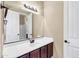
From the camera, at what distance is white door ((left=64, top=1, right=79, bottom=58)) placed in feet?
8.30

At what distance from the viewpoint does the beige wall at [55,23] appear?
10.8 ft

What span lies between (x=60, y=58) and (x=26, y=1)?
1838 millimetres

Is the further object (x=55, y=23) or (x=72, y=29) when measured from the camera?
(x=55, y=23)

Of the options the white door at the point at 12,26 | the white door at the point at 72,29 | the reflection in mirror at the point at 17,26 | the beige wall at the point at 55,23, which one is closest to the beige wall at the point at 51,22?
the beige wall at the point at 55,23

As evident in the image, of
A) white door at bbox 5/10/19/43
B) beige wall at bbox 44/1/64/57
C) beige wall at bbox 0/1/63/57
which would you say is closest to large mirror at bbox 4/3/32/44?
white door at bbox 5/10/19/43

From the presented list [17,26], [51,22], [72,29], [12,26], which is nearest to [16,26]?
[17,26]

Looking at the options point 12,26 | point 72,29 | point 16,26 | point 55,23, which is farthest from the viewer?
point 55,23

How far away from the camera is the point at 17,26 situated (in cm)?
240

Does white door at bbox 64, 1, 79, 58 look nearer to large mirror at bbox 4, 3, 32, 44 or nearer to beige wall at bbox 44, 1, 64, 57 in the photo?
beige wall at bbox 44, 1, 64, 57

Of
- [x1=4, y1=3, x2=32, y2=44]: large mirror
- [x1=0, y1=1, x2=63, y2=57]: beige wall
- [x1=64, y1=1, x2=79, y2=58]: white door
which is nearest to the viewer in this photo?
[x1=4, y1=3, x2=32, y2=44]: large mirror

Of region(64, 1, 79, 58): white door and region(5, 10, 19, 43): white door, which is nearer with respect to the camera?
region(5, 10, 19, 43): white door

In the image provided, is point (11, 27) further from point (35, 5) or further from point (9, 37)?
point (35, 5)

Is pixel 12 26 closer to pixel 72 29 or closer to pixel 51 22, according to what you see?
pixel 72 29

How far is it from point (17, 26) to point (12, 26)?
0.19 meters
